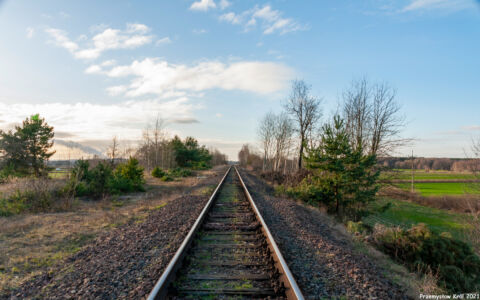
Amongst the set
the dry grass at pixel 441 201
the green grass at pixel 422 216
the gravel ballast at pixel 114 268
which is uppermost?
the gravel ballast at pixel 114 268

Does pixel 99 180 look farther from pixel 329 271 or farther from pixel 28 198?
pixel 329 271

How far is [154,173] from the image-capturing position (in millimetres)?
26938

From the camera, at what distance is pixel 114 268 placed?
14.0 feet

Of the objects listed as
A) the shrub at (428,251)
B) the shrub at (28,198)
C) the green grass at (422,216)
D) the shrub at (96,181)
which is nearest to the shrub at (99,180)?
the shrub at (96,181)

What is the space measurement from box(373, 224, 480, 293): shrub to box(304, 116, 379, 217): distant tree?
18.4 ft

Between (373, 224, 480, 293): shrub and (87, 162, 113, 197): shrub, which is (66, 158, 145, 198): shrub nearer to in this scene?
(87, 162, 113, 197): shrub

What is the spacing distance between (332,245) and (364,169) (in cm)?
864

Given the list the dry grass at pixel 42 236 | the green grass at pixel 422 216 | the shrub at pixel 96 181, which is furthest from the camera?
the green grass at pixel 422 216

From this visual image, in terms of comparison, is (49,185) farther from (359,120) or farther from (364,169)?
(359,120)

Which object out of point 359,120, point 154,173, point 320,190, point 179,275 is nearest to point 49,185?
point 179,275

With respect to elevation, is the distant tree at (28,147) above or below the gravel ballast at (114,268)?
above

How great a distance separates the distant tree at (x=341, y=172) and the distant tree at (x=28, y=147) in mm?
19785

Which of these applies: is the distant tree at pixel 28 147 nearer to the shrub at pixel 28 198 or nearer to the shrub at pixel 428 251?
the shrub at pixel 28 198

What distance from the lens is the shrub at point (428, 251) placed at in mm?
6477
